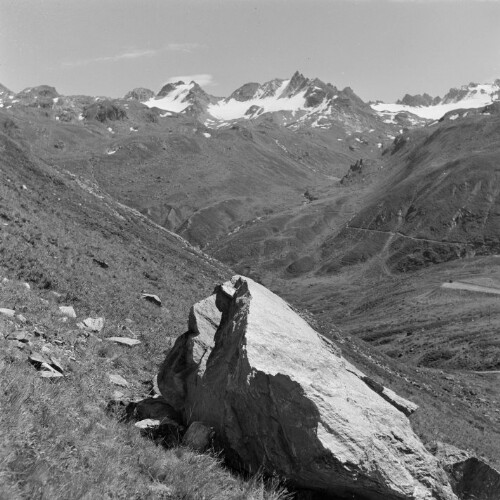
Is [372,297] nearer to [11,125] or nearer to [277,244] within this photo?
[277,244]

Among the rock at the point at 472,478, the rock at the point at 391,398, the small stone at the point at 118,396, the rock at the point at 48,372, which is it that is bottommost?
the rock at the point at 472,478

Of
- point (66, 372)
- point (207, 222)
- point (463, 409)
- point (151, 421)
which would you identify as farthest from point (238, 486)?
point (207, 222)

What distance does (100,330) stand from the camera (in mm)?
14586

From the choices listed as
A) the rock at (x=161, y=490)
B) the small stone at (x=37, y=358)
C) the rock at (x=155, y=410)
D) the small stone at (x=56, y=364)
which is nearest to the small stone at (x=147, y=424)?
the rock at (x=155, y=410)

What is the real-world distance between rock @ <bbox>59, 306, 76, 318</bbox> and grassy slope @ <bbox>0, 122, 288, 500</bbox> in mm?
338

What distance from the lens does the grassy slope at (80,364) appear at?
5852 millimetres

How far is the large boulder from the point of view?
298 inches

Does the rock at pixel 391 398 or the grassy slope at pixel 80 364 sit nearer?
the grassy slope at pixel 80 364

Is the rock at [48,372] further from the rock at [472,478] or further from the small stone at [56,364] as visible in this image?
the rock at [472,478]

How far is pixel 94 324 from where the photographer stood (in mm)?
14578

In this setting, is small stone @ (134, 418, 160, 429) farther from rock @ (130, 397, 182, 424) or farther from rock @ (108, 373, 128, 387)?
rock @ (108, 373, 128, 387)

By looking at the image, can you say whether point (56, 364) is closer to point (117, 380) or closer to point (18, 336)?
point (18, 336)

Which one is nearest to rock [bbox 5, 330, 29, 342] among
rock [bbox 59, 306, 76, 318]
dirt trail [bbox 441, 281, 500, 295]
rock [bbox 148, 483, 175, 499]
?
rock [bbox 59, 306, 76, 318]

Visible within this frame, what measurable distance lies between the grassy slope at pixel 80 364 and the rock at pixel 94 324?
0.24 metres
